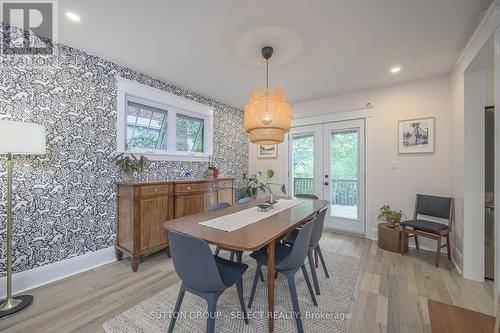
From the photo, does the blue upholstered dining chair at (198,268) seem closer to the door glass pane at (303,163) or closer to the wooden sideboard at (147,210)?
the wooden sideboard at (147,210)

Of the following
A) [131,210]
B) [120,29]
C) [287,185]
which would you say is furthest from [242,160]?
[120,29]

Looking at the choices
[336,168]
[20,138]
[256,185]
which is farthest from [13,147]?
[336,168]

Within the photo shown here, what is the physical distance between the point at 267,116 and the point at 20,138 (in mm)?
2069

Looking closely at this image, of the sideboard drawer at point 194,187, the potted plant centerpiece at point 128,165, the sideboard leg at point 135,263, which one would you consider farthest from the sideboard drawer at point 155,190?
the sideboard leg at point 135,263

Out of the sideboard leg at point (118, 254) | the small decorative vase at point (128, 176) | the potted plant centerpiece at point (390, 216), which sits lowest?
the sideboard leg at point (118, 254)

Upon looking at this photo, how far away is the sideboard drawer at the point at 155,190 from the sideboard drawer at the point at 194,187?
134 millimetres

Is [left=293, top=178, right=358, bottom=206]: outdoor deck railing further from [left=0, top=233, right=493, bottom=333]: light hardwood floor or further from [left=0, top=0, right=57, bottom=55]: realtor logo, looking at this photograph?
[left=0, top=0, right=57, bottom=55]: realtor logo

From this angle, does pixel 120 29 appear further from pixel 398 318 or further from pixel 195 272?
pixel 398 318

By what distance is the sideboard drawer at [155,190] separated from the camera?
99.6 inches

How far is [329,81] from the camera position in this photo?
10.7ft

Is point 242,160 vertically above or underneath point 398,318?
above

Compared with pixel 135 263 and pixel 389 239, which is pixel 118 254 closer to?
pixel 135 263

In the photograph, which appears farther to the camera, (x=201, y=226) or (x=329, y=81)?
(x=329, y=81)

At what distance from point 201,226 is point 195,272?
447mm
